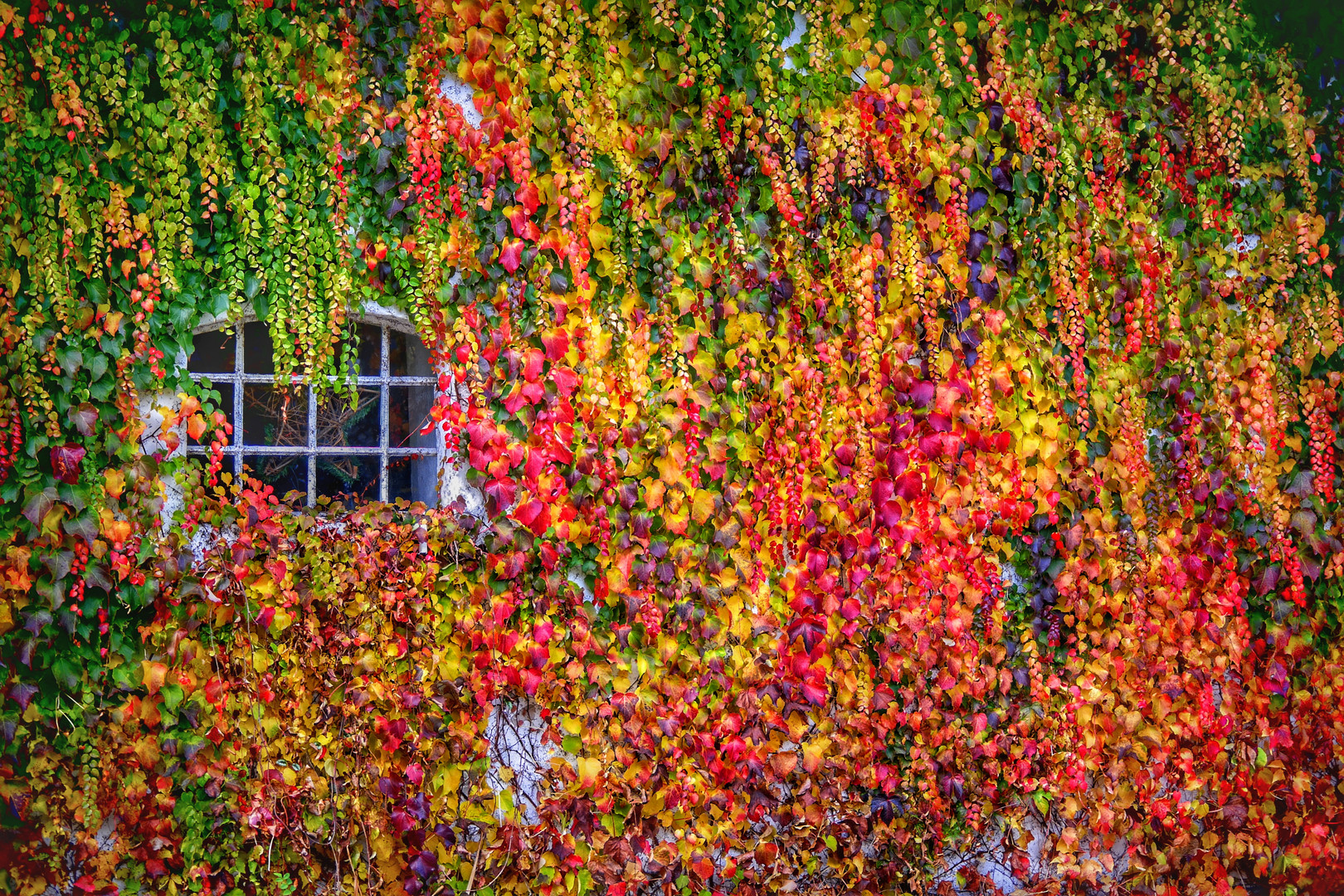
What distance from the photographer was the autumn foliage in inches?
111

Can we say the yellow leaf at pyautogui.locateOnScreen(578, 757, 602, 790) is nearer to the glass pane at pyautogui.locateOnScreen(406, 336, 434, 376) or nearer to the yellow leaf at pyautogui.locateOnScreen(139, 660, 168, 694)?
the yellow leaf at pyautogui.locateOnScreen(139, 660, 168, 694)

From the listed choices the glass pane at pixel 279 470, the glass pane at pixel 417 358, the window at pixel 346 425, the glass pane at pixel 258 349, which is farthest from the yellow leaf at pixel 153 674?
the glass pane at pixel 258 349

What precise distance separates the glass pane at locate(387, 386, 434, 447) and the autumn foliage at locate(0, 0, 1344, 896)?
0.33m

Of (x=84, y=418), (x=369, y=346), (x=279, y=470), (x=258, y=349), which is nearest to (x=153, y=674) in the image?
(x=84, y=418)

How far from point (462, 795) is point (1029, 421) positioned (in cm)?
231

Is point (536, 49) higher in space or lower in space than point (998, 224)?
higher

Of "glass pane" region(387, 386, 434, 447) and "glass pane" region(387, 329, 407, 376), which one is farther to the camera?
"glass pane" region(387, 329, 407, 376)

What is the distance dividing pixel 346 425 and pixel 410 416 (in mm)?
260

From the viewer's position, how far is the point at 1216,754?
140 inches

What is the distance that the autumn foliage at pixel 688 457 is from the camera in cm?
283

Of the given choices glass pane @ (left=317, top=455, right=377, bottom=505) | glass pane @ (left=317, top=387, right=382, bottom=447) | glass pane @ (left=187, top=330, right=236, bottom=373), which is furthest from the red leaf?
glass pane @ (left=187, top=330, right=236, bottom=373)

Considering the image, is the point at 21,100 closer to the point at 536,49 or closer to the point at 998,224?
the point at 536,49

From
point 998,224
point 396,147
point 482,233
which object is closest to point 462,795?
point 482,233

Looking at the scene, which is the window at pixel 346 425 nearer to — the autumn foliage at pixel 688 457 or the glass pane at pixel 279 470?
the glass pane at pixel 279 470
